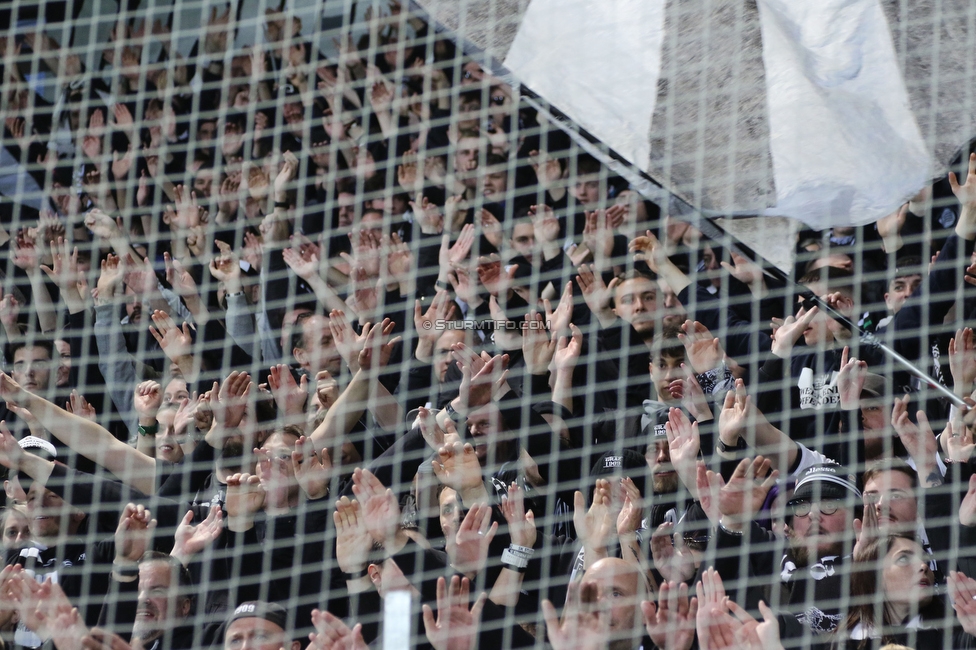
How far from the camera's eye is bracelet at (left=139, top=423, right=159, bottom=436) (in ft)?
10.8

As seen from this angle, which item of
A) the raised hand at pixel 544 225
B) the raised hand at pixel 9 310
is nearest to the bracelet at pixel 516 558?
the raised hand at pixel 544 225

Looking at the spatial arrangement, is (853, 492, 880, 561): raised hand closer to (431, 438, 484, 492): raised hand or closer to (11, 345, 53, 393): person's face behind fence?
(431, 438, 484, 492): raised hand

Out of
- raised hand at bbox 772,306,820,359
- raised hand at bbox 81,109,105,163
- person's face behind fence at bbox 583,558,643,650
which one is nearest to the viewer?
person's face behind fence at bbox 583,558,643,650

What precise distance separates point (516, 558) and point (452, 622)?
21cm

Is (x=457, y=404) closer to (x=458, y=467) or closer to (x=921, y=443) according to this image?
(x=458, y=467)

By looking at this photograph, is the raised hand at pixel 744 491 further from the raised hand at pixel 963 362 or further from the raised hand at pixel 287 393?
the raised hand at pixel 287 393

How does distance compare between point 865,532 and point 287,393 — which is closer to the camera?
point 865,532

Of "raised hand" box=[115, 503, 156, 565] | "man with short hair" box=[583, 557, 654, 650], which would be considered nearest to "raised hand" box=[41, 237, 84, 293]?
"raised hand" box=[115, 503, 156, 565]

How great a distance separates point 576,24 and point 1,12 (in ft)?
9.25

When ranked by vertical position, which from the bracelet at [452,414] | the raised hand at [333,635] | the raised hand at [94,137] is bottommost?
the raised hand at [94,137]

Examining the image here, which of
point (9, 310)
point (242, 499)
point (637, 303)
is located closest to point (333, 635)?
point (242, 499)

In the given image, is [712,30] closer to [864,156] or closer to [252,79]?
[864,156]

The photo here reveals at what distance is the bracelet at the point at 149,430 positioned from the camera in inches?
130

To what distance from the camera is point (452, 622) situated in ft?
8.13
